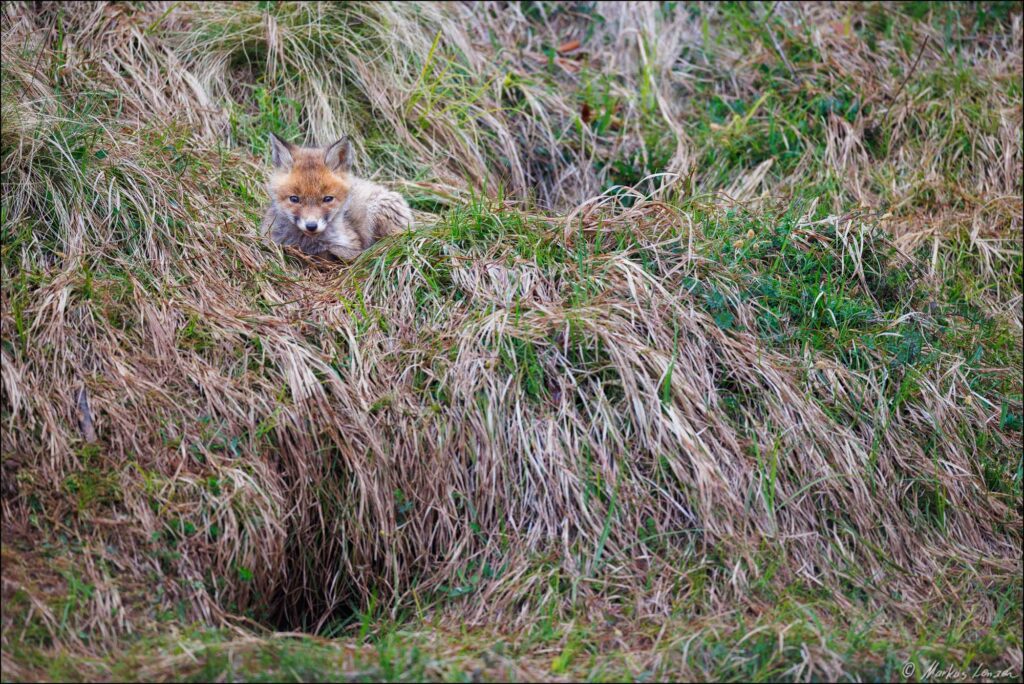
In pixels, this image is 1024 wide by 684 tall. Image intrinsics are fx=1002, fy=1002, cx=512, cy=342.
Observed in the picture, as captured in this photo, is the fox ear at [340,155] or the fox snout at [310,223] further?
the fox ear at [340,155]

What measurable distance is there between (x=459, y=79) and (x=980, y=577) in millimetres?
4394

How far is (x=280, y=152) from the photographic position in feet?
18.6

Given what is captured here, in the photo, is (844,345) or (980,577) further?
(844,345)

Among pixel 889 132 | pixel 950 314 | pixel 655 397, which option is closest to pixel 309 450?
pixel 655 397

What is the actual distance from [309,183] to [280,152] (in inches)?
10.2

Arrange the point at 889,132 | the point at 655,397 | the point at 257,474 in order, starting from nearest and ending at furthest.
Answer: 1. the point at 257,474
2. the point at 655,397
3. the point at 889,132

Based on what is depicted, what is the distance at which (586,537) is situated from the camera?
14.3ft

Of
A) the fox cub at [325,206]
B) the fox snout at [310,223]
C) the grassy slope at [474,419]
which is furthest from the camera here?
the fox cub at [325,206]

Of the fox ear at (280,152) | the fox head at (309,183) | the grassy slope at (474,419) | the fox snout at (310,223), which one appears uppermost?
the fox ear at (280,152)

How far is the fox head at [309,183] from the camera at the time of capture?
220 inches

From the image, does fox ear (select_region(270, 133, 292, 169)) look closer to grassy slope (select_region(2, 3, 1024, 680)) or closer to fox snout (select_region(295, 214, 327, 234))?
grassy slope (select_region(2, 3, 1024, 680))

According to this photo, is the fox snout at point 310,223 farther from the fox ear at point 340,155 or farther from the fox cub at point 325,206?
the fox ear at point 340,155

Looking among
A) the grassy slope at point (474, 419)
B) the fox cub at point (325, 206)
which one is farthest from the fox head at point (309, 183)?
the grassy slope at point (474, 419)

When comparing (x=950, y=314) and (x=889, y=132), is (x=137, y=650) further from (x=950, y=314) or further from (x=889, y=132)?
(x=889, y=132)
